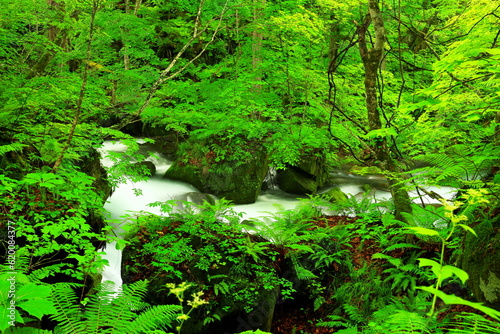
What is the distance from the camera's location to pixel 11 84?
206 inches

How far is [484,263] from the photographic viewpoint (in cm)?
286

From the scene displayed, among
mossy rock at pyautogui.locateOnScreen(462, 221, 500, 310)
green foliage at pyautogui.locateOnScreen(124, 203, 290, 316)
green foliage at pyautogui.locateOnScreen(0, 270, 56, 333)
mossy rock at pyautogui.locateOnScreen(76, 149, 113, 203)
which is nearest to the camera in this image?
green foliage at pyautogui.locateOnScreen(0, 270, 56, 333)

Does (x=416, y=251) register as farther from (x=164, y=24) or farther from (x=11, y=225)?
(x=164, y=24)

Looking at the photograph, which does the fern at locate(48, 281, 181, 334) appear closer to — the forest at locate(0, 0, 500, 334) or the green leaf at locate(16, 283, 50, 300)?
the forest at locate(0, 0, 500, 334)

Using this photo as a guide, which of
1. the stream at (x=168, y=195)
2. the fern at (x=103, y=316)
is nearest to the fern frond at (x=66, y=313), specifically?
the fern at (x=103, y=316)

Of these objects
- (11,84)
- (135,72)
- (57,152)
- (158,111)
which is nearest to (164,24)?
(135,72)

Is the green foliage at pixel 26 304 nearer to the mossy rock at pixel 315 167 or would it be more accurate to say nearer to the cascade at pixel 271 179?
the cascade at pixel 271 179

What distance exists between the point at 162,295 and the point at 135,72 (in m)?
6.37

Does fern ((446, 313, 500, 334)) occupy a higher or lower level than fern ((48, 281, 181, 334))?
higher

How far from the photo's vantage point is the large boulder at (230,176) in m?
9.88

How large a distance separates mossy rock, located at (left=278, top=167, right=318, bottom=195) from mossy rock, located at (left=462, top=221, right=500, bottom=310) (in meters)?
7.95

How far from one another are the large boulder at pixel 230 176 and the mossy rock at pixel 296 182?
52.5 inches

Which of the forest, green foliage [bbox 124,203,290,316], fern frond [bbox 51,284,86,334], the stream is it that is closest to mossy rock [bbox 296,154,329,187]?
the stream

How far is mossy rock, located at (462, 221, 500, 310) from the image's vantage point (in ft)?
8.80
